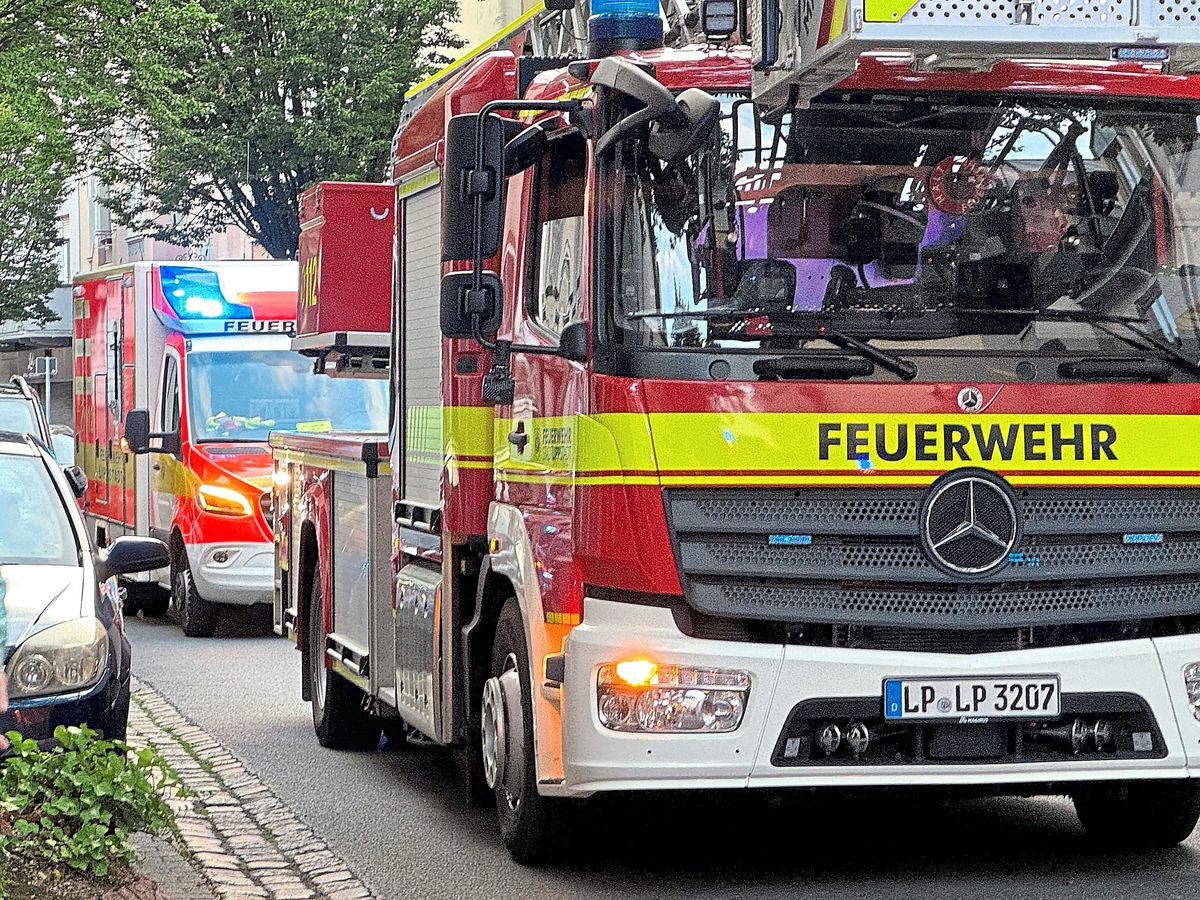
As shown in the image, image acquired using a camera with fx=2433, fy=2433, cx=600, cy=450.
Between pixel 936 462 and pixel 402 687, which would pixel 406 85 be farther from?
pixel 936 462

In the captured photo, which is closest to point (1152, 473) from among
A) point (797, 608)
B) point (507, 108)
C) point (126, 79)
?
point (797, 608)

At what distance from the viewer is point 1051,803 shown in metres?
9.90

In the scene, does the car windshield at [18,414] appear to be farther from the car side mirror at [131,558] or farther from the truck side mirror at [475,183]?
the truck side mirror at [475,183]

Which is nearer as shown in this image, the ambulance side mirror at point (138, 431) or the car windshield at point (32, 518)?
the car windshield at point (32, 518)

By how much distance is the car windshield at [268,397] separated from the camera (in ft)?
63.1

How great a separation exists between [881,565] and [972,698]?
1.61 feet

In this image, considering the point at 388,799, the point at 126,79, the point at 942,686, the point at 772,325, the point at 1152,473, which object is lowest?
the point at 388,799

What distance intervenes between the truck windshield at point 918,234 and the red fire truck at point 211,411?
1035 cm

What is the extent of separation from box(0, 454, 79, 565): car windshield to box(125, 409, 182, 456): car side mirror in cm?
942

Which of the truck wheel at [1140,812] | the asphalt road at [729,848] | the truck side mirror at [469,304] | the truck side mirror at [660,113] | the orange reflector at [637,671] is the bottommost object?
the asphalt road at [729,848]

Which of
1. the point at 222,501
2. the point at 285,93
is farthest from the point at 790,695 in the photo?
the point at 285,93

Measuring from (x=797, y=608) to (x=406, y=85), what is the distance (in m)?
27.5

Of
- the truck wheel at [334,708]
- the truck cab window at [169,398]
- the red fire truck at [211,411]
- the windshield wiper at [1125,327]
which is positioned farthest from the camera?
the truck cab window at [169,398]

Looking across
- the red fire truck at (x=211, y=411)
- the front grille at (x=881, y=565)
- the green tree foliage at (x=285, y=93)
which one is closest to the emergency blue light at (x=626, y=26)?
the front grille at (x=881, y=565)
